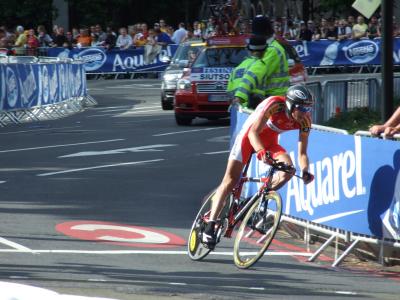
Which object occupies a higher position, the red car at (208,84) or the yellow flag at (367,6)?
the yellow flag at (367,6)

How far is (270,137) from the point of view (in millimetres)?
10734

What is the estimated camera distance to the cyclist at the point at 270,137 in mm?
10297

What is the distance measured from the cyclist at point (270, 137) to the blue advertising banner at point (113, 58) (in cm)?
3310

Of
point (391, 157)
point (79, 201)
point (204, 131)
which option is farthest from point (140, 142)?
point (391, 157)

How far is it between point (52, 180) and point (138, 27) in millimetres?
29118

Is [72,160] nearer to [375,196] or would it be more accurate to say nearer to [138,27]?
[375,196]

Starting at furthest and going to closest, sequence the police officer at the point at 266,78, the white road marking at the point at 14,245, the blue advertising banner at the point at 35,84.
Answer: the blue advertising banner at the point at 35,84 < the police officer at the point at 266,78 < the white road marking at the point at 14,245

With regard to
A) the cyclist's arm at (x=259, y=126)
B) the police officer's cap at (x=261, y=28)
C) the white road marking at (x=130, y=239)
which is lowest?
the white road marking at (x=130, y=239)

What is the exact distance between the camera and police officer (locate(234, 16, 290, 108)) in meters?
14.4

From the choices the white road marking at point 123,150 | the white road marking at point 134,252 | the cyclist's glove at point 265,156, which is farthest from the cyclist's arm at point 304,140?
the white road marking at point 123,150

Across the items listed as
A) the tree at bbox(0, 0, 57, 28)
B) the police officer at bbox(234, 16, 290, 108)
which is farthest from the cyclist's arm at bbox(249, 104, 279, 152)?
the tree at bbox(0, 0, 57, 28)

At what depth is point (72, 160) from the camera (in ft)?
64.5

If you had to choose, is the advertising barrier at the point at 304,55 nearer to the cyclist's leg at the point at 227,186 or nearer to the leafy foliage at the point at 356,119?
the leafy foliage at the point at 356,119

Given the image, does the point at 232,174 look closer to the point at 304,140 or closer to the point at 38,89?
the point at 304,140
